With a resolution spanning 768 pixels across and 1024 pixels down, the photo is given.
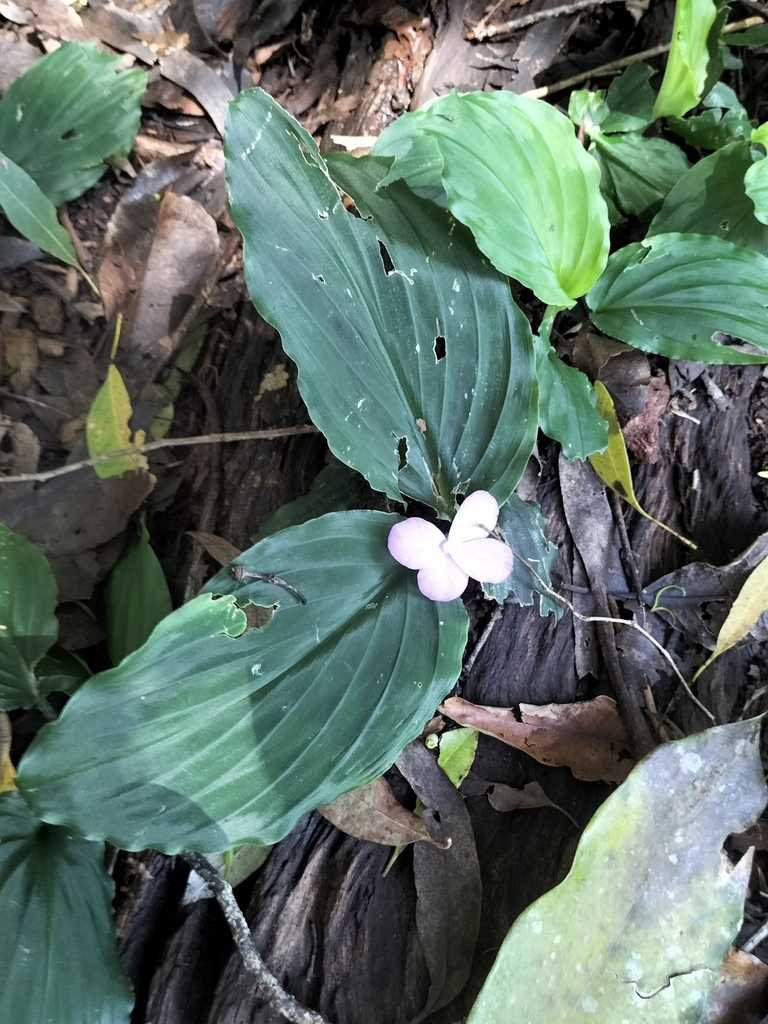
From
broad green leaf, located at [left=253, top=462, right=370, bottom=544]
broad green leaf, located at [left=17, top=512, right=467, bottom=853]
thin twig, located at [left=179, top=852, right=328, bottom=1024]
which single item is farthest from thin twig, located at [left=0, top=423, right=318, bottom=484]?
thin twig, located at [left=179, top=852, right=328, bottom=1024]

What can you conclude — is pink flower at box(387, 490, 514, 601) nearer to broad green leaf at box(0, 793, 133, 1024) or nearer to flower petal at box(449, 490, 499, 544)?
flower petal at box(449, 490, 499, 544)

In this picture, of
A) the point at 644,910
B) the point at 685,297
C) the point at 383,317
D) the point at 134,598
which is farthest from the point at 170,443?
the point at 644,910

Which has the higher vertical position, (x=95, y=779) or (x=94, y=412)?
(x=94, y=412)

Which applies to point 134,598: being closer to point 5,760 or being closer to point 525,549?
point 5,760

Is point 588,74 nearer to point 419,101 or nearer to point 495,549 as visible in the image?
point 419,101

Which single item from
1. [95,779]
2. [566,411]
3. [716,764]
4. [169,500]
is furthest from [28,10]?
[716,764]

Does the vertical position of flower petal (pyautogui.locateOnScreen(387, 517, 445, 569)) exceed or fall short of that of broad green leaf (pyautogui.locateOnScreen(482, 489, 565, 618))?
it exceeds it
